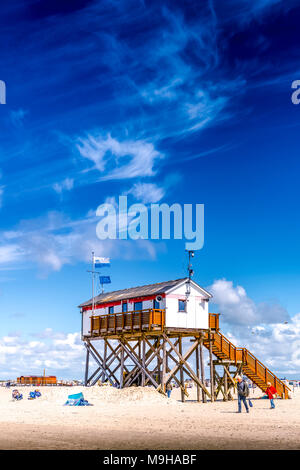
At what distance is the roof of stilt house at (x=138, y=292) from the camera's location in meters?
37.2

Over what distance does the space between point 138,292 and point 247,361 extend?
9216mm

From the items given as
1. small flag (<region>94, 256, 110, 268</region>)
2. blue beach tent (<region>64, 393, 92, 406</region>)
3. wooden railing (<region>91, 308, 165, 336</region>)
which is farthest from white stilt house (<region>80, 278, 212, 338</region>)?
blue beach tent (<region>64, 393, 92, 406</region>)

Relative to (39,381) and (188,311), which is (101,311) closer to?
(188,311)

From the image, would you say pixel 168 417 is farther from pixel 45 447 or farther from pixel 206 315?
pixel 206 315

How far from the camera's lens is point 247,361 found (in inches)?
1538

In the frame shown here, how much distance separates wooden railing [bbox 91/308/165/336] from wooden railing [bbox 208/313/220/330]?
429 centimetres

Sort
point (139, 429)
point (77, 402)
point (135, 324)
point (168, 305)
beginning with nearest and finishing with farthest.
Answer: point (139, 429), point (77, 402), point (168, 305), point (135, 324)

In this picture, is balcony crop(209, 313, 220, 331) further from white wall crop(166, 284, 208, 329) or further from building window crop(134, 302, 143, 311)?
building window crop(134, 302, 143, 311)

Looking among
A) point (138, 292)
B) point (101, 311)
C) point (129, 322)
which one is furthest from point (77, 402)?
point (101, 311)

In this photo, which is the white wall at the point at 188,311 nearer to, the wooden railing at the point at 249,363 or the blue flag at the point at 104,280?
the wooden railing at the point at 249,363

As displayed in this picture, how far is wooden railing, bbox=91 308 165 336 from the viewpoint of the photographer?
35875mm

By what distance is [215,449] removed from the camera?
550 inches

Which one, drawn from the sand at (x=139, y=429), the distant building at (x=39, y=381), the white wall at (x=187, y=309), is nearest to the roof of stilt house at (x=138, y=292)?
the white wall at (x=187, y=309)
